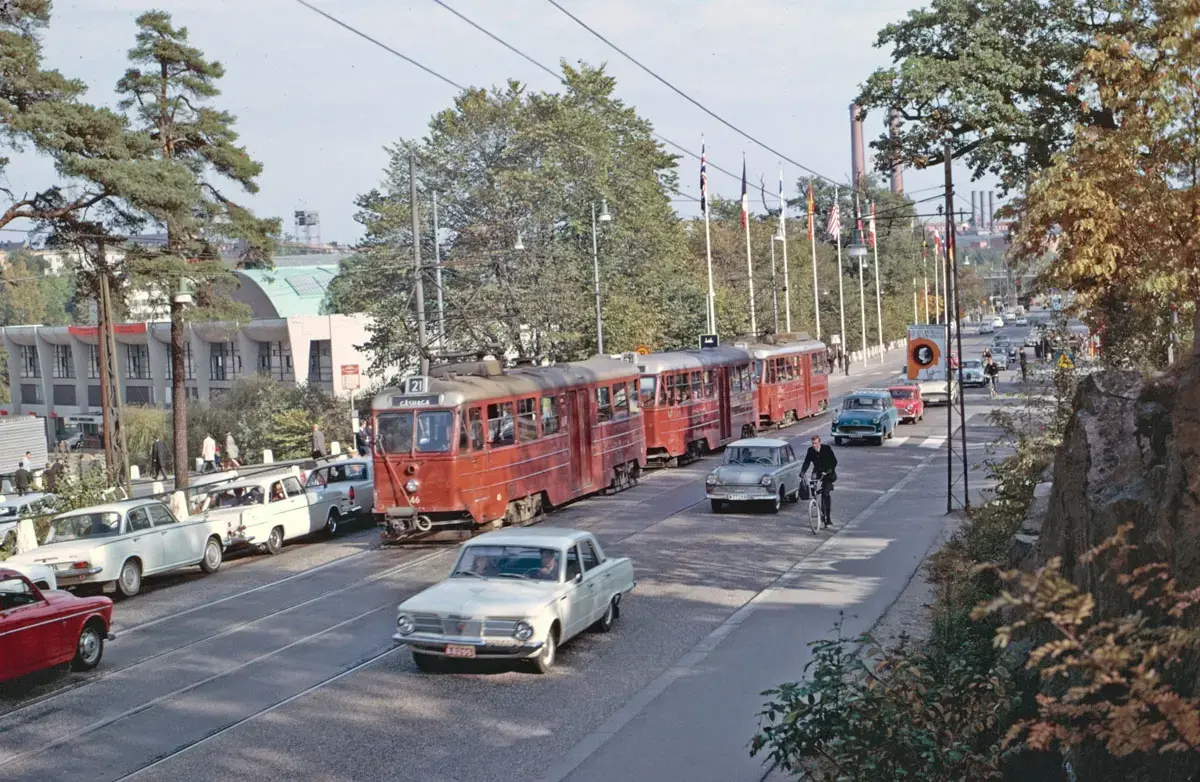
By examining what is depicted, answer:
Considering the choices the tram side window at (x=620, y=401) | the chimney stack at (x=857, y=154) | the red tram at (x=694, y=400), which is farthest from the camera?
the chimney stack at (x=857, y=154)

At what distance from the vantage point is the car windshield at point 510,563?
15.7m

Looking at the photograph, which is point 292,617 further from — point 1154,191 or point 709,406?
point 709,406

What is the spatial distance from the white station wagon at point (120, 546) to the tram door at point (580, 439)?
8.43 meters

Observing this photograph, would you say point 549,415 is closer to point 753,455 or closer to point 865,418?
point 753,455

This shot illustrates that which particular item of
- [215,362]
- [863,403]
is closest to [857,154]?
[215,362]

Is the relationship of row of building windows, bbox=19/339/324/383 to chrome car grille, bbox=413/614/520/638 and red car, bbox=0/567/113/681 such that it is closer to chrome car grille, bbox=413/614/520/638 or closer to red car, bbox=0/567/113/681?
red car, bbox=0/567/113/681

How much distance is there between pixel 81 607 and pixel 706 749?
27.5 ft

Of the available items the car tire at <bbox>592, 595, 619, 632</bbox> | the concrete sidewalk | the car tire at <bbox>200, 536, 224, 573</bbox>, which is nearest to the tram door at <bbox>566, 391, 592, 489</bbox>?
the concrete sidewalk

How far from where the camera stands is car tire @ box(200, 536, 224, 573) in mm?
23906

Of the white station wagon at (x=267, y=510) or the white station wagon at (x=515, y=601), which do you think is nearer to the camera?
the white station wagon at (x=515, y=601)

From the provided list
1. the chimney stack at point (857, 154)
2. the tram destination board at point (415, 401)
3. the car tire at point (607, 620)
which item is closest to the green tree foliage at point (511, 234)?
the tram destination board at point (415, 401)

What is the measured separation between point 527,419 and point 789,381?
78.0 feet

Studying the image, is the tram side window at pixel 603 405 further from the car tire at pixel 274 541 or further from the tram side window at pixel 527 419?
the car tire at pixel 274 541

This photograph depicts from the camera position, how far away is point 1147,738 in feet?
16.0
